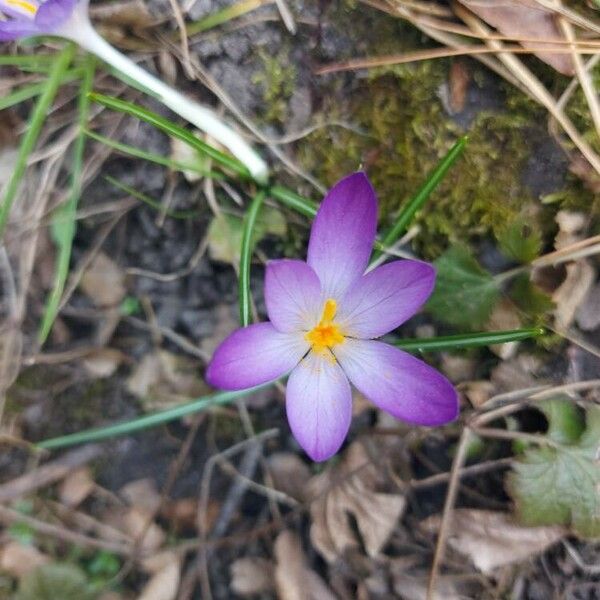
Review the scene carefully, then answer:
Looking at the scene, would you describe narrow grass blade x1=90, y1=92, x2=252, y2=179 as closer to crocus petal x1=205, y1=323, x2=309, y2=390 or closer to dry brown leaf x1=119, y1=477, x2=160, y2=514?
crocus petal x1=205, y1=323, x2=309, y2=390

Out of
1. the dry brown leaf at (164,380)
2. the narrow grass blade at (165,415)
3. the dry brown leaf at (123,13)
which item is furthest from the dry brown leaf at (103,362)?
the dry brown leaf at (123,13)

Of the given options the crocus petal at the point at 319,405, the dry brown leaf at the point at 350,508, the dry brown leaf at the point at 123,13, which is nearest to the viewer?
the crocus petal at the point at 319,405

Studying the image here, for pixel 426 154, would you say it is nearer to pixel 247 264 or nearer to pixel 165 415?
pixel 247 264

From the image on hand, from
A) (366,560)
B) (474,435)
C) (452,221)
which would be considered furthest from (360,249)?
(366,560)

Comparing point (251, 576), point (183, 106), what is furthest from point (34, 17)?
point (251, 576)

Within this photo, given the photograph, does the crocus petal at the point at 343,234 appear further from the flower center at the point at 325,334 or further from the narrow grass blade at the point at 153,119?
Answer: the narrow grass blade at the point at 153,119

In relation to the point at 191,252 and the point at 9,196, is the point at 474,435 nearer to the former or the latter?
the point at 191,252
